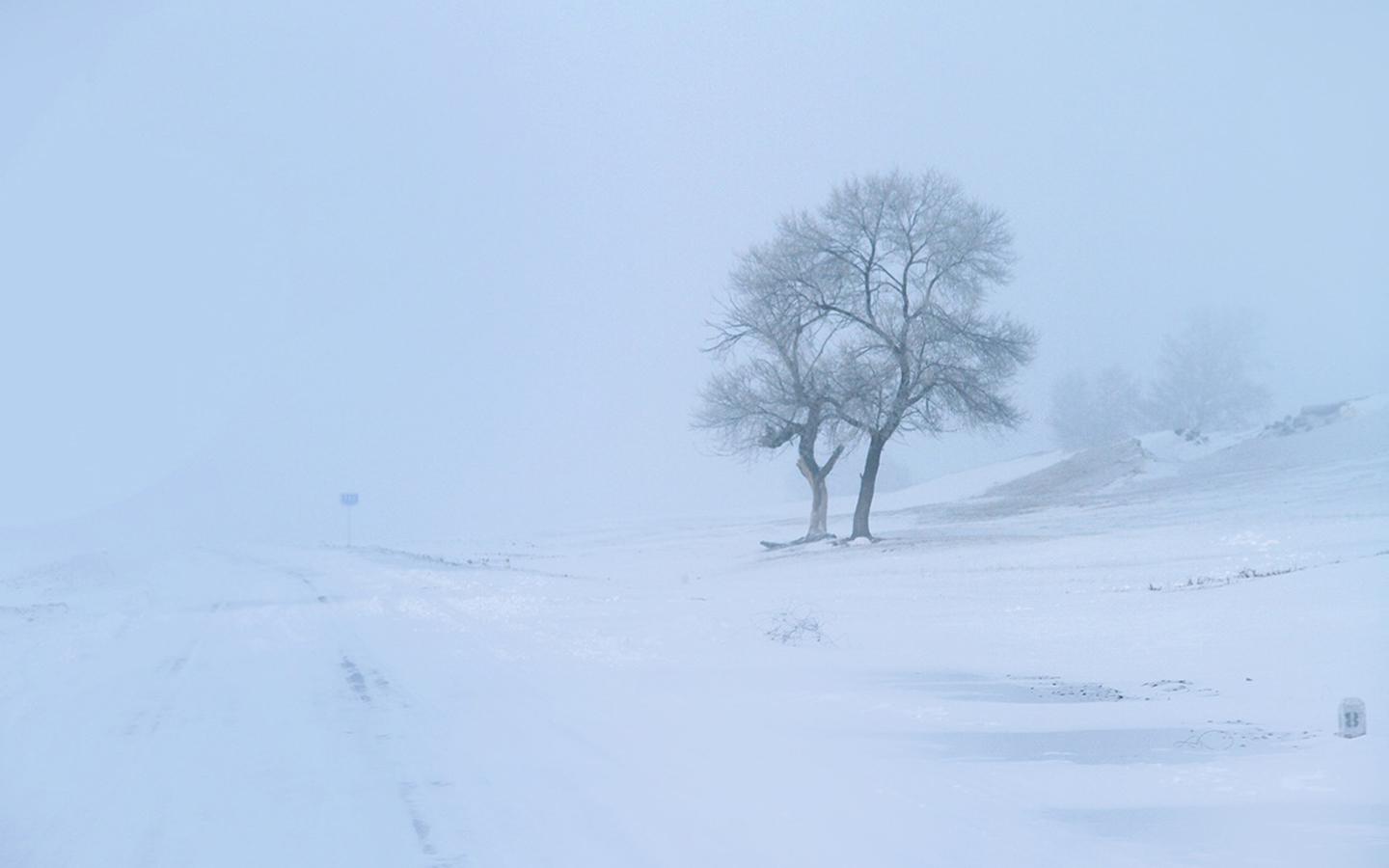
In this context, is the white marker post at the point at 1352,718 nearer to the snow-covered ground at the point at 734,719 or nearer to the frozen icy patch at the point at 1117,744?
the snow-covered ground at the point at 734,719

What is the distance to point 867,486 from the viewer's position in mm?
39125

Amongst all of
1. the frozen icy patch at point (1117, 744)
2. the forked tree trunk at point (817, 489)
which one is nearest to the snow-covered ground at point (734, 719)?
the frozen icy patch at point (1117, 744)

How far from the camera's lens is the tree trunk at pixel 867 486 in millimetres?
38241

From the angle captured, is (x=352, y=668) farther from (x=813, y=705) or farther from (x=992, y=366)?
(x=992, y=366)

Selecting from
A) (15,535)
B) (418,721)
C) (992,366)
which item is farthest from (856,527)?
(15,535)

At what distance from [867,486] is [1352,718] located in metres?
29.6

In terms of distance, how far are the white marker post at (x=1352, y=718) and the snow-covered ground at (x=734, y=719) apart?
0.38 ft

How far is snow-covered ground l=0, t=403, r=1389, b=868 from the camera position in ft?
26.0

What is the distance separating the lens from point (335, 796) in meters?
9.02

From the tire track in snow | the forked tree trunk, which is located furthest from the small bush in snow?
the forked tree trunk

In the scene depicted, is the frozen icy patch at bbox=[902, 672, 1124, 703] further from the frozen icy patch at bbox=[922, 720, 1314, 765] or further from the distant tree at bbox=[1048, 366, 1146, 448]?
the distant tree at bbox=[1048, 366, 1146, 448]

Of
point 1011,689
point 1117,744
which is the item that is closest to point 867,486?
point 1011,689

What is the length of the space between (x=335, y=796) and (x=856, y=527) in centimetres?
3068

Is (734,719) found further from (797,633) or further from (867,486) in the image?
(867,486)
